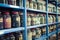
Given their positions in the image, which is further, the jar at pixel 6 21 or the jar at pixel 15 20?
the jar at pixel 15 20

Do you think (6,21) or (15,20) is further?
(15,20)

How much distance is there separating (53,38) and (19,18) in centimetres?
256

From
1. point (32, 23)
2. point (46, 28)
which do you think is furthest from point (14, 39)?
point (46, 28)

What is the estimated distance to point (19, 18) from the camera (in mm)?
2213

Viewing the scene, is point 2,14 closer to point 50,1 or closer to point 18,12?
point 18,12

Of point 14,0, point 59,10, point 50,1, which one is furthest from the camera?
point 59,10

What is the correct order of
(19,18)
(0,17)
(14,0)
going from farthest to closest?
(19,18) → (14,0) → (0,17)

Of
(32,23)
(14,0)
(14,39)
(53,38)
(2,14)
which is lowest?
(53,38)

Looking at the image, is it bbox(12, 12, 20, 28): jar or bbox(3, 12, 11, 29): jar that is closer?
bbox(3, 12, 11, 29): jar

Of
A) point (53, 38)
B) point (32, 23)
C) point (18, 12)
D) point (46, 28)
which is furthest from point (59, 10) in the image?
point (18, 12)

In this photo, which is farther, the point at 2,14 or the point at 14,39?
the point at 14,39

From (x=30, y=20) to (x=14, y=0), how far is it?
2.39 feet

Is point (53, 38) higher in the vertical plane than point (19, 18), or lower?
lower

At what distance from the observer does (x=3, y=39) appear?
1.87m
